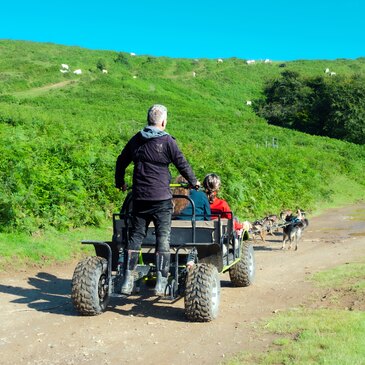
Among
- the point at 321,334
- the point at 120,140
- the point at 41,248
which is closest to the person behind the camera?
the point at 321,334

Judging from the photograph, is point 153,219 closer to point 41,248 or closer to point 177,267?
point 177,267

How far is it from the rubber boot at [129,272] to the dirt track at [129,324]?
41cm

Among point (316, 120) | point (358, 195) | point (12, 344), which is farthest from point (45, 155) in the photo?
point (316, 120)

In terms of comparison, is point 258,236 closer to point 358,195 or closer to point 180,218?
point 180,218

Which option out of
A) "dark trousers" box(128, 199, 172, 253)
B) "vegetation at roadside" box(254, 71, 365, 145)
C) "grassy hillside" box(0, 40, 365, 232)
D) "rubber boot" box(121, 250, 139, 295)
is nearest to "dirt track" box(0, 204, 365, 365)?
"rubber boot" box(121, 250, 139, 295)

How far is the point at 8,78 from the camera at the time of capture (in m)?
47.1

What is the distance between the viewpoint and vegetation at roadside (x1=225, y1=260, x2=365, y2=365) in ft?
16.3

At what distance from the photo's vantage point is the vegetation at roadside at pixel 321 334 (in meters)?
4.97

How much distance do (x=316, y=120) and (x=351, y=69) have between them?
35.8m

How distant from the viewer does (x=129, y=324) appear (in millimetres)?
6348

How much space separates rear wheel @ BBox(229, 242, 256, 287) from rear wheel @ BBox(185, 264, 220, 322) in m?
2.11

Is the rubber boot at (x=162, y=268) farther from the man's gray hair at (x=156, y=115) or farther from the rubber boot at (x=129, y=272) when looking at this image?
the man's gray hair at (x=156, y=115)

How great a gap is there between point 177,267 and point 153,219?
0.65 meters

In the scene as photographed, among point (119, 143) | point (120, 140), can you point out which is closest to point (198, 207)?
point (119, 143)
